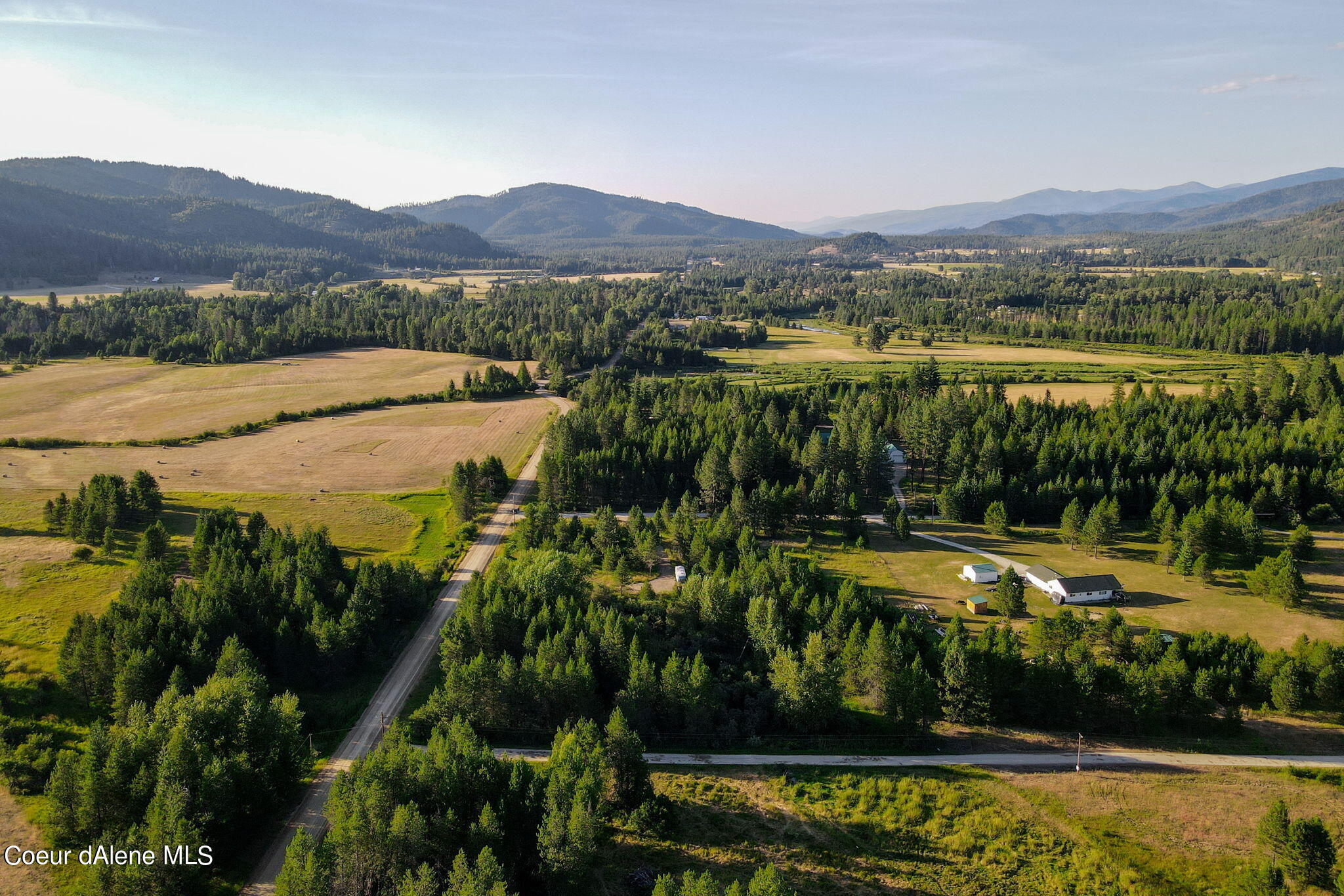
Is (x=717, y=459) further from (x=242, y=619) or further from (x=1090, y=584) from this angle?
(x=242, y=619)

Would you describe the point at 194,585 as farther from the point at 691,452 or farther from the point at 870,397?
the point at 870,397

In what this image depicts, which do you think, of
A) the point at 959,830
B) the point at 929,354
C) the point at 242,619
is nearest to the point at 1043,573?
the point at 959,830

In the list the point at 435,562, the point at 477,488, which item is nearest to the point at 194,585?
the point at 435,562

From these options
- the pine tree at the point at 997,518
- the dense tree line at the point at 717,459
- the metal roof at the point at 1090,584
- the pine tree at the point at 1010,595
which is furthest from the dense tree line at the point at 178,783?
the pine tree at the point at 997,518

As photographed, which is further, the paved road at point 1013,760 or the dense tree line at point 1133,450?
the dense tree line at point 1133,450

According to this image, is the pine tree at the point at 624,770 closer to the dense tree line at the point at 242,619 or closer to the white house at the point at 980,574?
the dense tree line at the point at 242,619

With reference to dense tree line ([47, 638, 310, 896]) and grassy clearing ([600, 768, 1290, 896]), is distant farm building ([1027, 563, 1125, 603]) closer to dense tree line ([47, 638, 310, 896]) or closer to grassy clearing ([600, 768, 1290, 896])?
grassy clearing ([600, 768, 1290, 896])
